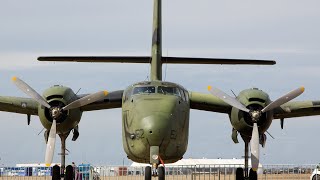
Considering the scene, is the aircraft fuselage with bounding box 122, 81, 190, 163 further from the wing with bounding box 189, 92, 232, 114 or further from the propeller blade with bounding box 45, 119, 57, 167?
the wing with bounding box 189, 92, 232, 114

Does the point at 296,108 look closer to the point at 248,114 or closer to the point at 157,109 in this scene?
the point at 248,114

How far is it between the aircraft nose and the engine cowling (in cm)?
560

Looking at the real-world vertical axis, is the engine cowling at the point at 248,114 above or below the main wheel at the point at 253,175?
above

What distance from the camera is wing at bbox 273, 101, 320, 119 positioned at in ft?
100

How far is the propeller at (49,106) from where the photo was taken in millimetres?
28250

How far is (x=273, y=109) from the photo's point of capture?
→ 97.9ft

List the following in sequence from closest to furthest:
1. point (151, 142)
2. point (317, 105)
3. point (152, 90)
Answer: point (151, 142) → point (152, 90) → point (317, 105)

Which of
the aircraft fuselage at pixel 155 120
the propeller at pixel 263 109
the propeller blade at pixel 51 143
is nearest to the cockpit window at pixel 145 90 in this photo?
the aircraft fuselage at pixel 155 120

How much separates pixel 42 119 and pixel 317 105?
468 inches

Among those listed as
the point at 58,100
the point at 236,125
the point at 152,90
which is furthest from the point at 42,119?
the point at 236,125

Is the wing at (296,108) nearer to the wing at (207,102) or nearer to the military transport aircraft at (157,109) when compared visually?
the military transport aircraft at (157,109)

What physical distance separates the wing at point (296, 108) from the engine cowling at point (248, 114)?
1.69 meters

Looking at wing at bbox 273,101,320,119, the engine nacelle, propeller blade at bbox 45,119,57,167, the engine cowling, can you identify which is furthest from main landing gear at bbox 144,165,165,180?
wing at bbox 273,101,320,119

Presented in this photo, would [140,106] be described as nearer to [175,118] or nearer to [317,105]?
[175,118]
